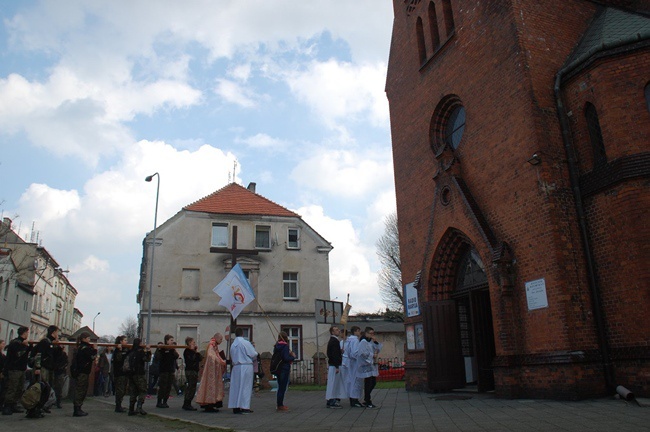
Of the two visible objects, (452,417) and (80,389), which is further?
(80,389)

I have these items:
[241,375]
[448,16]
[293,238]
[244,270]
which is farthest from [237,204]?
[241,375]

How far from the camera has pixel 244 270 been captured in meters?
30.7

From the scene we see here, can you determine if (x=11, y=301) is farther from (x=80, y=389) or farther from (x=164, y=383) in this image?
(x=80, y=389)

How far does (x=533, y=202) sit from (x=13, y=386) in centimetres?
1226

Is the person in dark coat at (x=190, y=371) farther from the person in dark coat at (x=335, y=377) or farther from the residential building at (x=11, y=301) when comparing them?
the residential building at (x=11, y=301)

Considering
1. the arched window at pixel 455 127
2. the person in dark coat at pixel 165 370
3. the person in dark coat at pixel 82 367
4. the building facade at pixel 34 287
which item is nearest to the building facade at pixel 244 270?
the building facade at pixel 34 287

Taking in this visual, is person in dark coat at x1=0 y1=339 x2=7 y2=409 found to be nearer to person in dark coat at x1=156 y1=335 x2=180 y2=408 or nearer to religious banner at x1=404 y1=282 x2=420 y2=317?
person in dark coat at x1=156 y1=335 x2=180 y2=408

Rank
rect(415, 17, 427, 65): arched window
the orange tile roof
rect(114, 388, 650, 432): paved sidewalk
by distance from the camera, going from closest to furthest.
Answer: rect(114, 388, 650, 432): paved sidewalk < rect(415, 17, 427, 65): arched window < the orange tile roof

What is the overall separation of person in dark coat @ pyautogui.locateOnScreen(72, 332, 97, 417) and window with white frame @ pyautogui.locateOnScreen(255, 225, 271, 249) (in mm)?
20669

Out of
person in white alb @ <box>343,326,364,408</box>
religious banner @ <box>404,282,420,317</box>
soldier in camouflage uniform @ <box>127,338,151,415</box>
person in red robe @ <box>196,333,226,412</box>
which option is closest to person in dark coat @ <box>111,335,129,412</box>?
soldier in camouflage uniform @ <box>127,338,151,415</box>

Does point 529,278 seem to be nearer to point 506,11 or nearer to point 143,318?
point 506,11

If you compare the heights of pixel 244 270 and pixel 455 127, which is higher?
pixel 455 127

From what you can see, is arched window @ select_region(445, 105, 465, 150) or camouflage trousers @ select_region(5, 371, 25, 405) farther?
arched window @ select_region(445, 105, 465, 150)

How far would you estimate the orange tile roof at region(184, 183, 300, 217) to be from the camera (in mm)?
31906
